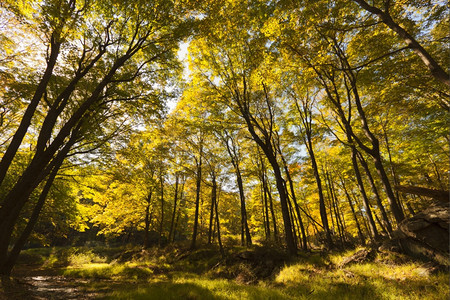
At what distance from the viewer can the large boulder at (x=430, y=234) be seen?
5.58m

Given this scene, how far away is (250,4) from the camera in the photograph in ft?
28.2

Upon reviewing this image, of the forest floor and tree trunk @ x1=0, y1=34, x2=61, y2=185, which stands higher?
tree trunk @ x1=0, y1=34, x2=61, y2=185

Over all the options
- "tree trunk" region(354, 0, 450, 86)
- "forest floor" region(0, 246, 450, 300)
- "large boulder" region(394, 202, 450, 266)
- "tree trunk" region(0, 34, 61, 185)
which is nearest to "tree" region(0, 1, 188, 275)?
"tree trunk" region(0, 34, 61, 185)

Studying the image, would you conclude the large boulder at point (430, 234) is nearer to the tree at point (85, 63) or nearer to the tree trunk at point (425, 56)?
the tree trunk at point (425, 56)

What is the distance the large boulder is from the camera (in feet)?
18.3

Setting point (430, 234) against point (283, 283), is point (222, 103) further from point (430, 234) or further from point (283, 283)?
point (430, 234)

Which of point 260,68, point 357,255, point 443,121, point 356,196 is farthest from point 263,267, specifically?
point 356,196

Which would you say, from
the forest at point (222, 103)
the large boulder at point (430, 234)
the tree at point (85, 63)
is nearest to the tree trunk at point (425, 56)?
the forest at point (222, 103)

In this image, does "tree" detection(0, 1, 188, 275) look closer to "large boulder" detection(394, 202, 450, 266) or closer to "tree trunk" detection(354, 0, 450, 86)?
"tree trunk" detection(354, 0, 450, 86)

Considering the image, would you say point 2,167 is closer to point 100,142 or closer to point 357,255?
point 100,142

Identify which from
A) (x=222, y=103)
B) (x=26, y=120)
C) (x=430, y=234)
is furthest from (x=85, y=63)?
(x=430, y=234)

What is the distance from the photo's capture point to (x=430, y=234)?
593 centimetres

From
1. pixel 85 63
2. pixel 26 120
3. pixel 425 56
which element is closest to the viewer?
pixel 425 56

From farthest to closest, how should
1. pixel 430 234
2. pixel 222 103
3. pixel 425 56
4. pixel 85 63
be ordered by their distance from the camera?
pixel 222 103, pixel 85 63, pixel 430 234, pixel 425 56
